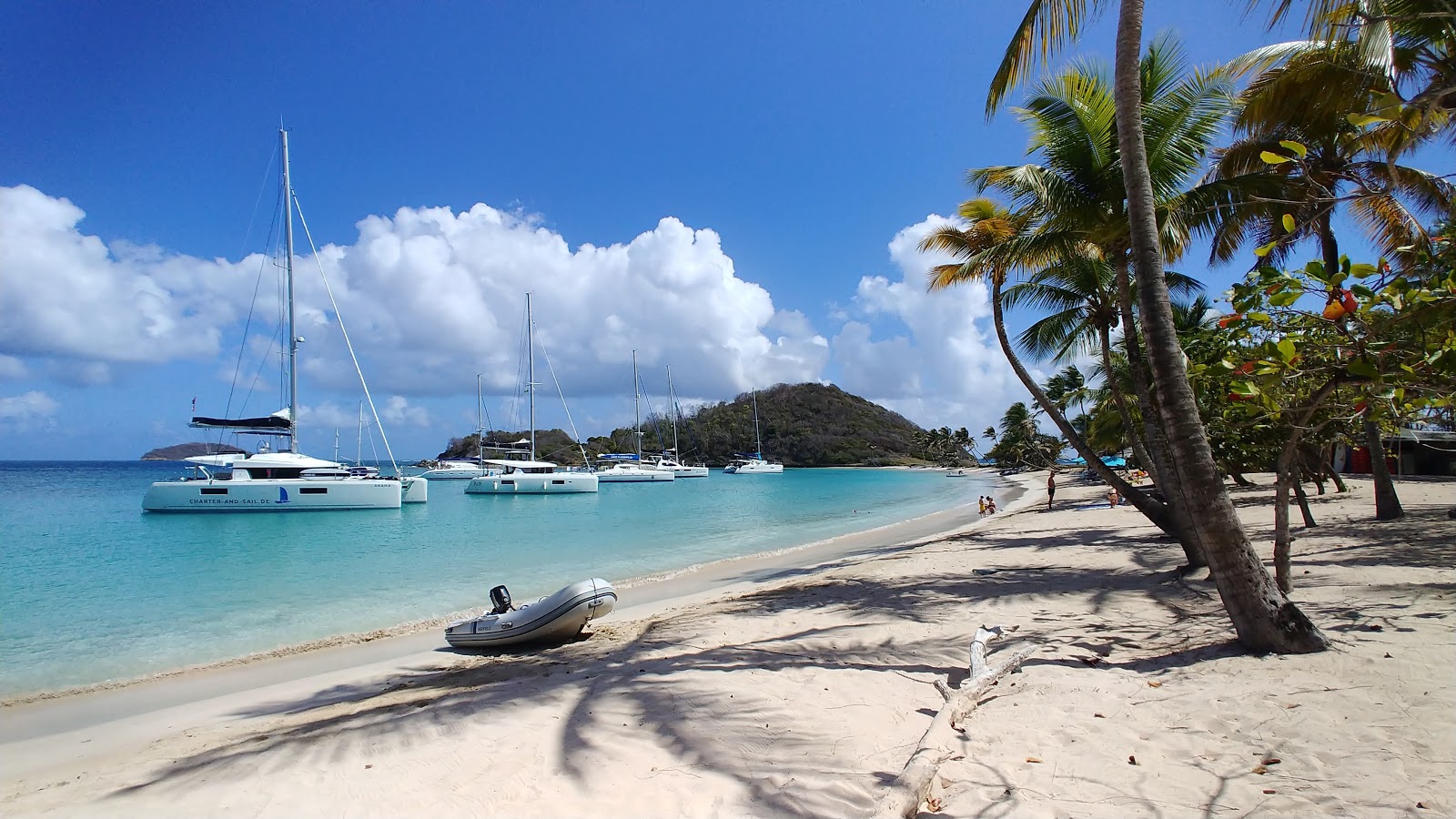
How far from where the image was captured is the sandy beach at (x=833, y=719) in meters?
3.47

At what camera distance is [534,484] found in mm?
50250

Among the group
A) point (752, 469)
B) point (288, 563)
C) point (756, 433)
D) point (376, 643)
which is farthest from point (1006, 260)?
point (756, 433)

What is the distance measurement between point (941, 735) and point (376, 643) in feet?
30.5

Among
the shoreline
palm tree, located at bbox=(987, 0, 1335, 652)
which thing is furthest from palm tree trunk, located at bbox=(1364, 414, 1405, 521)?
the shoreline

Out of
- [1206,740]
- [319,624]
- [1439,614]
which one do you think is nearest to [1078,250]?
[1439,614]

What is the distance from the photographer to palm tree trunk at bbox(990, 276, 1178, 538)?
34.8 ft

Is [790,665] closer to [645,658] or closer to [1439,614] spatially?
[645,658]

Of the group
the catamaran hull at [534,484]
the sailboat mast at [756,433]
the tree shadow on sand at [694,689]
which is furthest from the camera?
the sailboat mast at [756,433]

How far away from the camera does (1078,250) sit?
11.4 meters

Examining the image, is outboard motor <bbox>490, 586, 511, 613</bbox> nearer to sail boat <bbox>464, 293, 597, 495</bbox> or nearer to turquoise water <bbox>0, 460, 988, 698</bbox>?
turquoise water <bbox>0, 460, 988, 698</bbox>

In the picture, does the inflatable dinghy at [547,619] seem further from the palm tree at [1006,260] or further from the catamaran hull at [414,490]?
the catamaran hull at [414,490]

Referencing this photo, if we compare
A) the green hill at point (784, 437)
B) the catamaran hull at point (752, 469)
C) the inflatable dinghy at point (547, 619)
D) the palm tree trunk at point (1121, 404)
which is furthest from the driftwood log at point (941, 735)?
the green hill at point (784, 437)

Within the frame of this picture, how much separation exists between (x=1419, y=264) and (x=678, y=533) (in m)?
23.4

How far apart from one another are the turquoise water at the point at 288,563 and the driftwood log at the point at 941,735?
8614 millimetres
